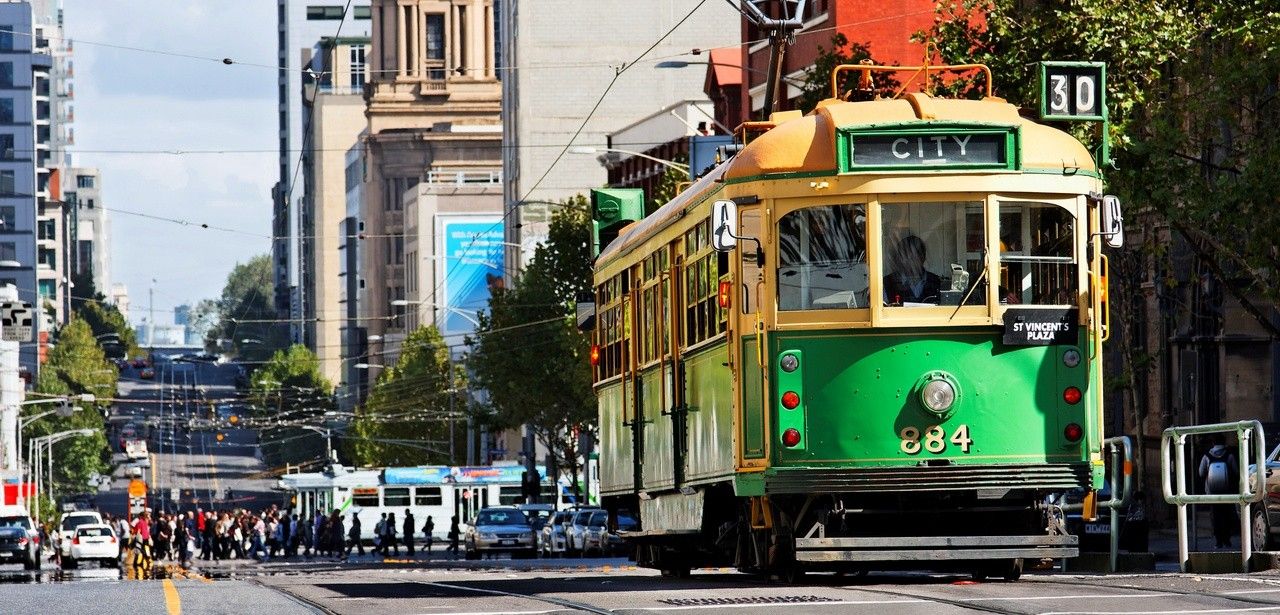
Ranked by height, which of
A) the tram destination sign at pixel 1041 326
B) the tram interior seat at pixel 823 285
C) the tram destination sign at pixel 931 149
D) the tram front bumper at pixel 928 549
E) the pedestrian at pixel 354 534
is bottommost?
the pedestrian at pixel 354 534

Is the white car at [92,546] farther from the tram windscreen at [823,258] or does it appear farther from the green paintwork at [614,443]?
the tram windscreen at [823,258]

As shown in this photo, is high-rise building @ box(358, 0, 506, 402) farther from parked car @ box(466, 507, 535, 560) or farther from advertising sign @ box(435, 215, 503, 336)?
parked car @ box(466, 507, 535, 560)

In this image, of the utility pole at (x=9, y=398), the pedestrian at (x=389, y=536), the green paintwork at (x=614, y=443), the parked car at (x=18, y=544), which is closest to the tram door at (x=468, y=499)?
the pedestrian at (x=389, y=536)

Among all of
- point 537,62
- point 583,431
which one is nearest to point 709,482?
point 583,431

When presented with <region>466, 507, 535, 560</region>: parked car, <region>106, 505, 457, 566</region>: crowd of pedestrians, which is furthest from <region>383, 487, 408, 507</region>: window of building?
<region>466, 507, 535, 560</region>: parked car

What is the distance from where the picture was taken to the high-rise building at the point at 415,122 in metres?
161

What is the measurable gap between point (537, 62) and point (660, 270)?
3446 inches

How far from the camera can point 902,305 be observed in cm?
1698

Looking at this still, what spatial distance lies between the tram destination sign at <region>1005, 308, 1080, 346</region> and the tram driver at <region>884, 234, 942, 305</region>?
55cm

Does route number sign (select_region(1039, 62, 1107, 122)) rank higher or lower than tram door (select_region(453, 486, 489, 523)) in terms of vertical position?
higher

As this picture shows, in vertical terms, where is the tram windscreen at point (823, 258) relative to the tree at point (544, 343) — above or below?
below

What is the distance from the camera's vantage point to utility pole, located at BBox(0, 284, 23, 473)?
350 feet

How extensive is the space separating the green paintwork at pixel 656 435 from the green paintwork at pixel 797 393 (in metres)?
3.22

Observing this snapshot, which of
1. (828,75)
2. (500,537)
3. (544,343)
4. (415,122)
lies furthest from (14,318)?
(415,122)
